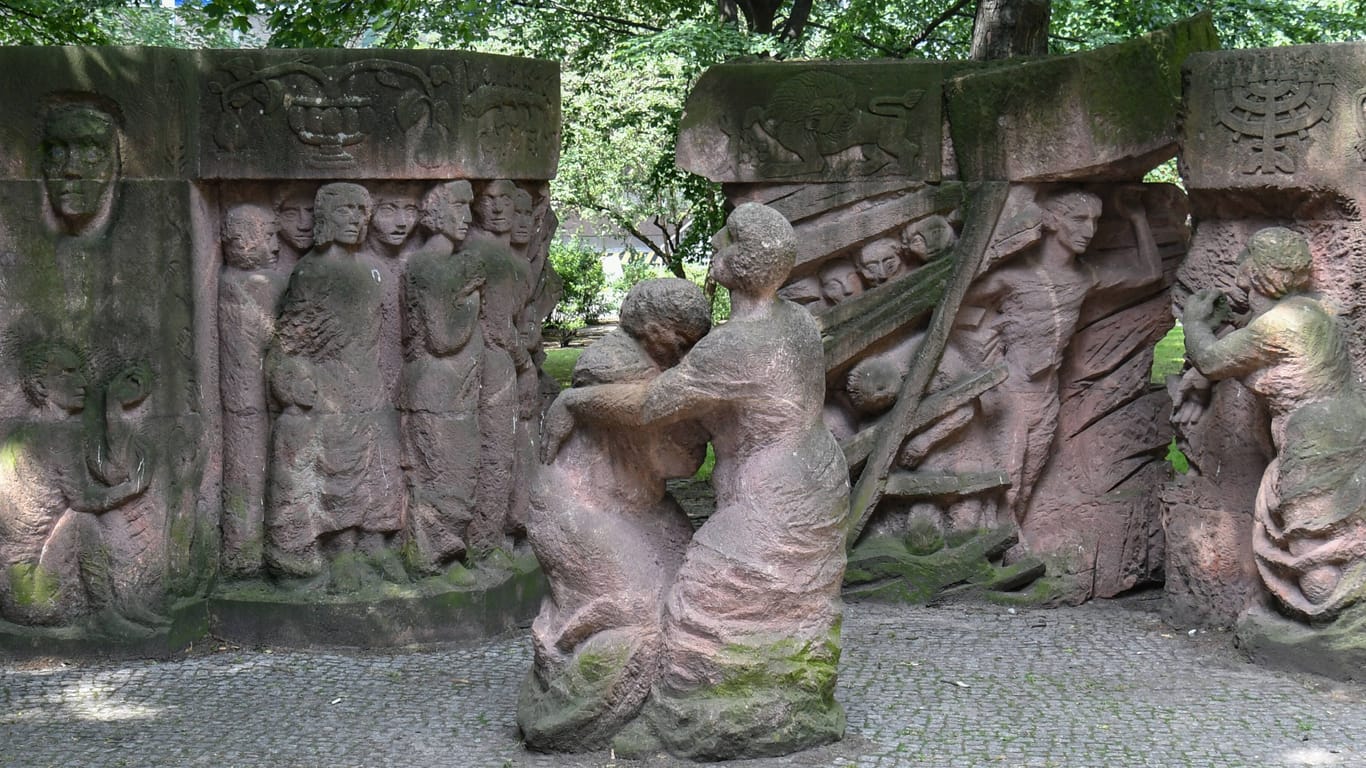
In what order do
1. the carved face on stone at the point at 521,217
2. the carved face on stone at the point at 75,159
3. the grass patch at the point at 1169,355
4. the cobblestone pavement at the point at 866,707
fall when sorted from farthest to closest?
the grass patch at the point at 1169,355
the carved face on stone at the point at 521,217
the carved face on stone at the point at 75,159
the cobblestone pavement at the point at 866,707

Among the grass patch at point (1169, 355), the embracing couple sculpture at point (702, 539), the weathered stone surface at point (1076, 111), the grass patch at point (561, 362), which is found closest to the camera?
the embracing couple sculpture at point (702, 539)

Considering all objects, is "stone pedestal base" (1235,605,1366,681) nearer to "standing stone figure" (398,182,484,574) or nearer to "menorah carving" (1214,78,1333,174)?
"menorah carving" (1214,78,1333,174)

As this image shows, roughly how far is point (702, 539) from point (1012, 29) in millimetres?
6945

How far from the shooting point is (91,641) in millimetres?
7863

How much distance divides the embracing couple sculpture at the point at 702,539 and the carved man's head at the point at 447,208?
2166mm

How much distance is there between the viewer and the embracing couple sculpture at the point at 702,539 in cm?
613

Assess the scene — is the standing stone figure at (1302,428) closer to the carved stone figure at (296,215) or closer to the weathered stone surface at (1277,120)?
the weathered stone surface at (1277,120)

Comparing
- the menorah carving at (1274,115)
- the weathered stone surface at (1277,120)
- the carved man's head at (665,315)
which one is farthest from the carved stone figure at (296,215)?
the menorah carving at (1274,115)

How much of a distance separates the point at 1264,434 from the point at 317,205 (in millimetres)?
4639

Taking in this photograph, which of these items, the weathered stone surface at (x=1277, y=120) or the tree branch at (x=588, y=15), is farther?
the tree branch at (x=588, y=15)

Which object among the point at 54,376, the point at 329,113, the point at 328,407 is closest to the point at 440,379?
the point at 328,407

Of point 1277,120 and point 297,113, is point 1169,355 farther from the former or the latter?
point 297,113

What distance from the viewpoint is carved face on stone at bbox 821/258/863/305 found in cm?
930

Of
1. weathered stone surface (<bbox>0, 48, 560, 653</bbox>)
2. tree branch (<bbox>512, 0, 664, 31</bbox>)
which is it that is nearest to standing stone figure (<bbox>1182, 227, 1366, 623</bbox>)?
weathered stone surface (<bbox>0, 48, 560, 653</bbox>)
